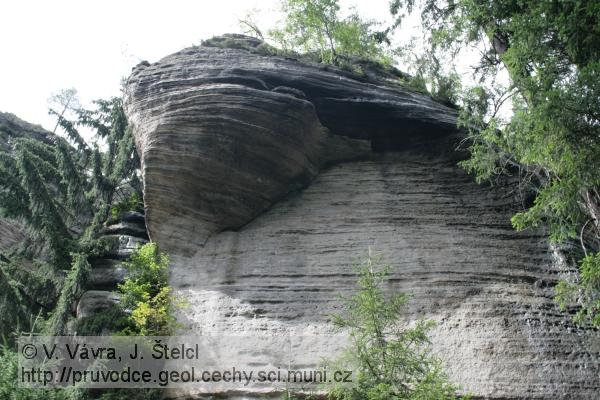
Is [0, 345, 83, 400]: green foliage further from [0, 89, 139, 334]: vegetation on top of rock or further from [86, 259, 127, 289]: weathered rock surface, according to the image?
[86, 259, 127, 289]: weathered rock surface

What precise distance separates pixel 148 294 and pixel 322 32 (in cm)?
999

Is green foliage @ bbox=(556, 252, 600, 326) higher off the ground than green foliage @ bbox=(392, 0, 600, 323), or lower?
lower

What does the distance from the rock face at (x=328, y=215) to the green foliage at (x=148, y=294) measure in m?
0.35

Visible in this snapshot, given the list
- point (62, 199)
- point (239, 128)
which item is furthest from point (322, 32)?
point (62, 199)

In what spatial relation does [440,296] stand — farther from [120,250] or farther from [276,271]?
[120,250]

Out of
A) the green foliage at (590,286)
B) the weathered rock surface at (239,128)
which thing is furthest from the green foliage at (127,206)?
the green foliage at (590,286)

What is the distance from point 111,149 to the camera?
52.1 feet

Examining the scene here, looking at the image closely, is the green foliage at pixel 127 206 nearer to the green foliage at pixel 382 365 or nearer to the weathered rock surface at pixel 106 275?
the weathered rock surface at pixel 106 275

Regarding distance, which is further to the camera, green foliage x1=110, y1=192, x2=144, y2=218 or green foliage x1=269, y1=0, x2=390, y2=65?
green foliage x1=269, y1=0, x2=390, y2=65

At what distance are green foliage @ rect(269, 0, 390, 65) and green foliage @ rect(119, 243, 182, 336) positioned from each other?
794 cm

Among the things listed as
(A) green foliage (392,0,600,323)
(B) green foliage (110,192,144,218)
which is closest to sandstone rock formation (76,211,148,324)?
(B) green foliage (110,192,144,218)

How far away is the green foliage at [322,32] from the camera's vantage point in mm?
17688

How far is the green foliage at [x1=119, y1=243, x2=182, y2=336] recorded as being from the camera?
10766mm

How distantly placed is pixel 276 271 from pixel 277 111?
3.49 m
